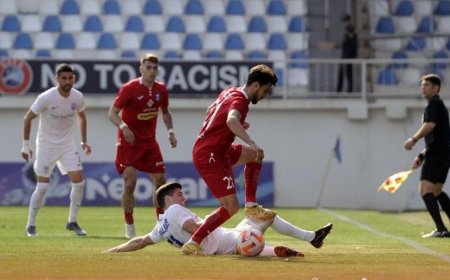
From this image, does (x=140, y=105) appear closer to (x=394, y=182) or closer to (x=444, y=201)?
(x=444, y=201)

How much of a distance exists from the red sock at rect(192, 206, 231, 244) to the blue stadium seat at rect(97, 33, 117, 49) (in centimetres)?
1797

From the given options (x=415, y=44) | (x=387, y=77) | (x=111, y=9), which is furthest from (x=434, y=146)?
(x=111, y=9)

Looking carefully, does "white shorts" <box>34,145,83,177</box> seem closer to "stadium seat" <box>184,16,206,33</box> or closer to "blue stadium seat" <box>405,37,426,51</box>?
"stadium seat" <box>184,16,206,33</box>

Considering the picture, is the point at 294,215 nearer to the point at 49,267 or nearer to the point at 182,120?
the point at 182,120

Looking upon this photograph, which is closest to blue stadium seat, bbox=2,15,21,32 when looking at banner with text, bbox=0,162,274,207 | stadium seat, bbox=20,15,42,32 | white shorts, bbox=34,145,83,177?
stadium seat, bbox=20,15,42,32

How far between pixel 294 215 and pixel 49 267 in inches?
491

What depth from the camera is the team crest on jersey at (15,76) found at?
86.1 ft

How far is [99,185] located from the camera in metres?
26.6

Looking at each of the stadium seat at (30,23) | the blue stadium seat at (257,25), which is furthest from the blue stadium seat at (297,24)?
the stadium seat at (30,23)

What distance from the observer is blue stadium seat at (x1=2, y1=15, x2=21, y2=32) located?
29.8 m

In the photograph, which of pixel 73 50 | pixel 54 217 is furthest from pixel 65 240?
pixel 73 50

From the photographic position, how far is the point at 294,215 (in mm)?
22906

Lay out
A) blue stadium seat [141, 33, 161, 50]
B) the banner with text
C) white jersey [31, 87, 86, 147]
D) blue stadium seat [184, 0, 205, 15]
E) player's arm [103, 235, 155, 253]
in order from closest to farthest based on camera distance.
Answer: player's arm [103, 235, 155, 253] → white jersey [31, 87, 86, 147] → the banner with text → blue stadium seat [141, 33, 161, 50] → blue stadium seat [184, 0, 205, 15]

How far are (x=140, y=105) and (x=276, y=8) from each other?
14066 mm
